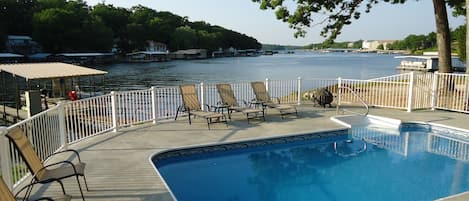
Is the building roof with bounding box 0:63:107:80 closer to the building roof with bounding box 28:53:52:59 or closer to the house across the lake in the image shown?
the building roof with bounding box 28:53:52:59

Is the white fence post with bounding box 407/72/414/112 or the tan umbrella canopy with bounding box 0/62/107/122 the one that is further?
the tan umbrella canopy with bounding box 0/62/107/122

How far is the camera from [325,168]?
6.78 metres

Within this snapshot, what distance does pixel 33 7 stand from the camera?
7919 cm

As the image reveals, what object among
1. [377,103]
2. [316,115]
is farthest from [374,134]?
[377,103]

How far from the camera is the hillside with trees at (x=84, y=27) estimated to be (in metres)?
69.1

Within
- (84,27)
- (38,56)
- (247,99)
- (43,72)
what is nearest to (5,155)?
(247,99)

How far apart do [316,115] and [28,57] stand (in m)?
64.6

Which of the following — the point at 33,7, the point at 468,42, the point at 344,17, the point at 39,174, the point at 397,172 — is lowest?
the point at 397,172

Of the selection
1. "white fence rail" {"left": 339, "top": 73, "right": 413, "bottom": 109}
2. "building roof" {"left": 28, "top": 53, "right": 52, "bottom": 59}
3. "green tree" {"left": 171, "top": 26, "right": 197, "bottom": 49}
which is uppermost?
"green tree" {"left": 171, "top": 26, "right": 197, "bottom": 49}

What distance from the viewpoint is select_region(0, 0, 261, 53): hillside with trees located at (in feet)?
227

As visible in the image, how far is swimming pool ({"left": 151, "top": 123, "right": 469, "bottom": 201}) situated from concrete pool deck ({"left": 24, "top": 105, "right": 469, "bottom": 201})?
12.4 inches

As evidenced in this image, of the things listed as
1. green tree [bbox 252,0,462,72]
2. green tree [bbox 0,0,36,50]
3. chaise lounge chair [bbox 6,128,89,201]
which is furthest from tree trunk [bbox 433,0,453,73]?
green tree [bbox 0,0,36,50]

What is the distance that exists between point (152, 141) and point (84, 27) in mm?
74290

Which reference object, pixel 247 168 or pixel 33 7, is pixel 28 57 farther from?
pixel 247 168
